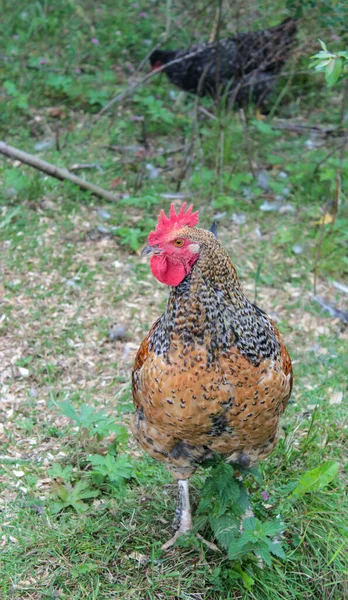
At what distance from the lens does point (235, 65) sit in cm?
633

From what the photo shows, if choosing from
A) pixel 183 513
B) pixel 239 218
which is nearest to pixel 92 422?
pixel 183 513

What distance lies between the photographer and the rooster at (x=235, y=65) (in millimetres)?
6332

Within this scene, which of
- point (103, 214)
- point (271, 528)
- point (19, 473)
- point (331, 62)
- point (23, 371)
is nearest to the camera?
point (271, 528)

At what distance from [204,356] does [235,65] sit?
450 cm

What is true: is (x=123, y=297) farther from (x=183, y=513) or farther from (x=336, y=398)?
(x=183, y=513)

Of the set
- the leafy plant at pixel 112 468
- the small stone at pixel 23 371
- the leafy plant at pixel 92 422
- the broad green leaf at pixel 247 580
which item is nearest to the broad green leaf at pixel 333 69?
the leafy plant at pixel 92 422

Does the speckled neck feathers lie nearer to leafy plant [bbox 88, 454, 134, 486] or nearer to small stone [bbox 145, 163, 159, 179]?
leafy plant [bbox 88, 454, 134, 486]

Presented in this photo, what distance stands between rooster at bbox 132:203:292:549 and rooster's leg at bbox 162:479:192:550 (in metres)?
0.53

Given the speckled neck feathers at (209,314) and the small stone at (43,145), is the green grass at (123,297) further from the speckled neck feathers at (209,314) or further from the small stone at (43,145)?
the speckled neck feathers at (209,314)

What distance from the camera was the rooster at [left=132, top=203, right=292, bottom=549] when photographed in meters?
2.53

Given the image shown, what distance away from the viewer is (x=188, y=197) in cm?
588

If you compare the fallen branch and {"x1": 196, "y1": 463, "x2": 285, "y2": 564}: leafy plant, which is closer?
{"x1": 196, "y1": 463, "x2": 285, "y2": 564}: leafy plant

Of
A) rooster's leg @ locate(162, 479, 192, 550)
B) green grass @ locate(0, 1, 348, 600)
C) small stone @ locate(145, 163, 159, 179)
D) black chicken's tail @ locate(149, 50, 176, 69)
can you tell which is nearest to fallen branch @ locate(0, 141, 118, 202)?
green grass @ locate(0, 1, 348, 600)

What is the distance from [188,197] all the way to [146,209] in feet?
1.36
